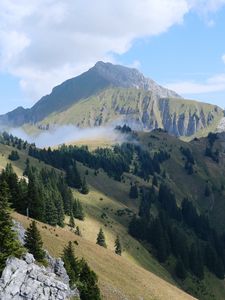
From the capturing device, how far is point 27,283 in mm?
47781

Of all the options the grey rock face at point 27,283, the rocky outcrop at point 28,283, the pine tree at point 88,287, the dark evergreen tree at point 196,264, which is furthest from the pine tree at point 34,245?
the dark evergreen tree at point 196,264

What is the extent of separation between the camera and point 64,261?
60688 mm

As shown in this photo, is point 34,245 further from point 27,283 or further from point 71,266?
point 27,283

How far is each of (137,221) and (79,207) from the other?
32.6 metres

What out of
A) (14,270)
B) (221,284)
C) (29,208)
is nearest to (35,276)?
(14,270)

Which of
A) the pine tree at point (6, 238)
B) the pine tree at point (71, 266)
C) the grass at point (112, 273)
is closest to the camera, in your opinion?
the pine tree at point (6, 238)

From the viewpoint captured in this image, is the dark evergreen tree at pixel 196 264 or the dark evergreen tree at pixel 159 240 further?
the dark evergreen tree at pixel 196 264

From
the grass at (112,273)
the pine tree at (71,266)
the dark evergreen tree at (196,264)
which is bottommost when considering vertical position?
the dark evergreen tree at (196,264)

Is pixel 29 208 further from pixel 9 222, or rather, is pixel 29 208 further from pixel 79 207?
pixel 79 207

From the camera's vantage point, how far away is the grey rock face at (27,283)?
4638 cm

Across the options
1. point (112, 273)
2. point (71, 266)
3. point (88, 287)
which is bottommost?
point (112, 273)

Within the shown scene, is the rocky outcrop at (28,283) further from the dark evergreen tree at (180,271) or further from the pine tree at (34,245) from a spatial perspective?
the dark evergreen tree at (180,271)

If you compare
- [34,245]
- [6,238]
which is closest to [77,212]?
[34,245]

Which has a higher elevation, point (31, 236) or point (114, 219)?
point (31, 236)
